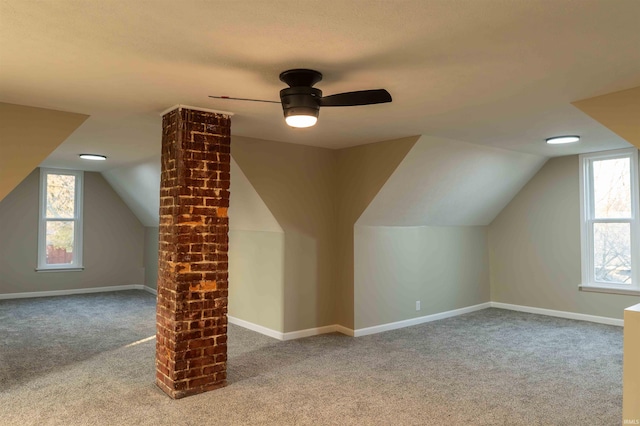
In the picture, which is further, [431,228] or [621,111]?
[431,228]

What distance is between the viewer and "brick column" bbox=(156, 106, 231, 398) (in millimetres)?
3455

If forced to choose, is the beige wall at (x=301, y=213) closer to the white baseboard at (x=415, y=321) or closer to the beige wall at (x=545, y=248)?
the white baseboard at (x=415, y=321)

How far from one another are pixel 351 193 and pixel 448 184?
1.23 m

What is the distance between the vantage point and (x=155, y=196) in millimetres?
7273

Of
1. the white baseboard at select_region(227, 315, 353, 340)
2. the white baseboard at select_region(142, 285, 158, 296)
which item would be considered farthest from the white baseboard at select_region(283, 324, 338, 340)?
the white baseboard at select_region(142, 285, 158, 296)

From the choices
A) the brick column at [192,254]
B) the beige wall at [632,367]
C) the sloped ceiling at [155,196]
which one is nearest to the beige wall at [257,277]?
the sloped ceiling at [155,196]

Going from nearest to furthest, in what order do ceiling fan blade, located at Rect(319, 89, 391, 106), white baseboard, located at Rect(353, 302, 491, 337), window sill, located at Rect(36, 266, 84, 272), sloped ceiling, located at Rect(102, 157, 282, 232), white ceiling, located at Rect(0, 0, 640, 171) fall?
1. white ceiling, located at Rect(0, 0, 640, 171)
2. ceiling fan blade, located at Rect(319, 89, 391, 106)
3. sloped ceiling, located at Rect(102, 157, 282, 232)
4. white baseboard, located at Rect(353, 302, 491, 337)
5. window sill, located at Rect(36, 266, 84, 272)

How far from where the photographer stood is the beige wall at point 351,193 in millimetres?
5059

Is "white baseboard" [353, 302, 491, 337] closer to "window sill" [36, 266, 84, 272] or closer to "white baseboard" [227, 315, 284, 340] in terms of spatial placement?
"white baseboard" [227, 315, 284, 340]

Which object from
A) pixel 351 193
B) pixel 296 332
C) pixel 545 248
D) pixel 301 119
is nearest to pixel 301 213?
pixel 351 193

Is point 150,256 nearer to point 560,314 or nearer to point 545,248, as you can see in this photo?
point 545,248

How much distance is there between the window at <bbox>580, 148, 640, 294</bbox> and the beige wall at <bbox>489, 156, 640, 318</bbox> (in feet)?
0.33

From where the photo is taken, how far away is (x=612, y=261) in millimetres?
5953

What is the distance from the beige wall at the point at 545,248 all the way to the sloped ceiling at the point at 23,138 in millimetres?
5996
